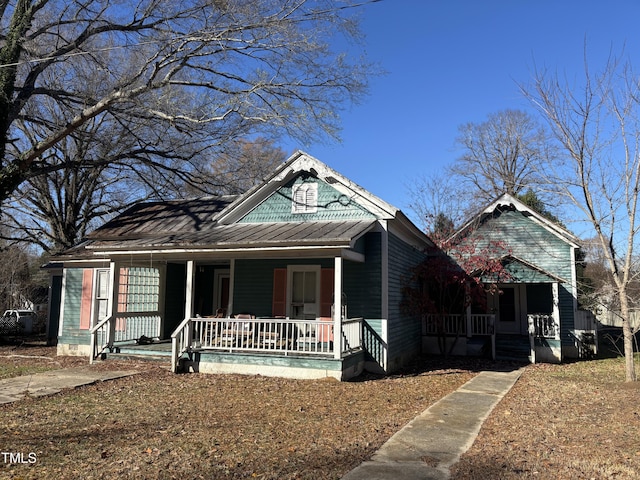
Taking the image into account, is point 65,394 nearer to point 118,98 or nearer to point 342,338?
point 342,338

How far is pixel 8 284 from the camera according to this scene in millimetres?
33875

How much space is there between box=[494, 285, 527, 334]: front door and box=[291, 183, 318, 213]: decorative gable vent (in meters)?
8.82

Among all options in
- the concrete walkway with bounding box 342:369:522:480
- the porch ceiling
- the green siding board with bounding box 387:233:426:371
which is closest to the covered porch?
the porch ceiling

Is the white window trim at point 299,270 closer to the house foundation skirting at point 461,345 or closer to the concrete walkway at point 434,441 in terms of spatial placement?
the concrete walkway at point 434,441

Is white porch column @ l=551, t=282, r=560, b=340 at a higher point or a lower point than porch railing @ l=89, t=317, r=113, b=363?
higher

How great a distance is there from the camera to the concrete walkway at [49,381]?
9.16 metres

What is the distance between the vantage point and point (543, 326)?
15.8 m

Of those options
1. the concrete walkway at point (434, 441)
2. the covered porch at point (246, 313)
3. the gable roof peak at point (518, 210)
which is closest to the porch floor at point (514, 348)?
the gable roof peak at point (518, 210)

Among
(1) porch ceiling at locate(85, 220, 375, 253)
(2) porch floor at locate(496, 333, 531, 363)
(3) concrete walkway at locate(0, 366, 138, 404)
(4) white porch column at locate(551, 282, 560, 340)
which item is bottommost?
(3) concrete walkway at locate(0, 366, 138, 404)

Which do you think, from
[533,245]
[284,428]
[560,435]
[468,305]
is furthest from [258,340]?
[533,245]

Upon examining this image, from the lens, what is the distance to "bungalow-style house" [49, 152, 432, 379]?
11375mm

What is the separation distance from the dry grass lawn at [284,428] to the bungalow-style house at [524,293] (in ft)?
14.9

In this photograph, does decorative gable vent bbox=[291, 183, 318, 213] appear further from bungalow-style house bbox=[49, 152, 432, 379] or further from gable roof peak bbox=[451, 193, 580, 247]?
gable roof peak bbox=[451, 193, 580, 247]

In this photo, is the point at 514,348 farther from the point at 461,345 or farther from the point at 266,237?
the point at 266,237
